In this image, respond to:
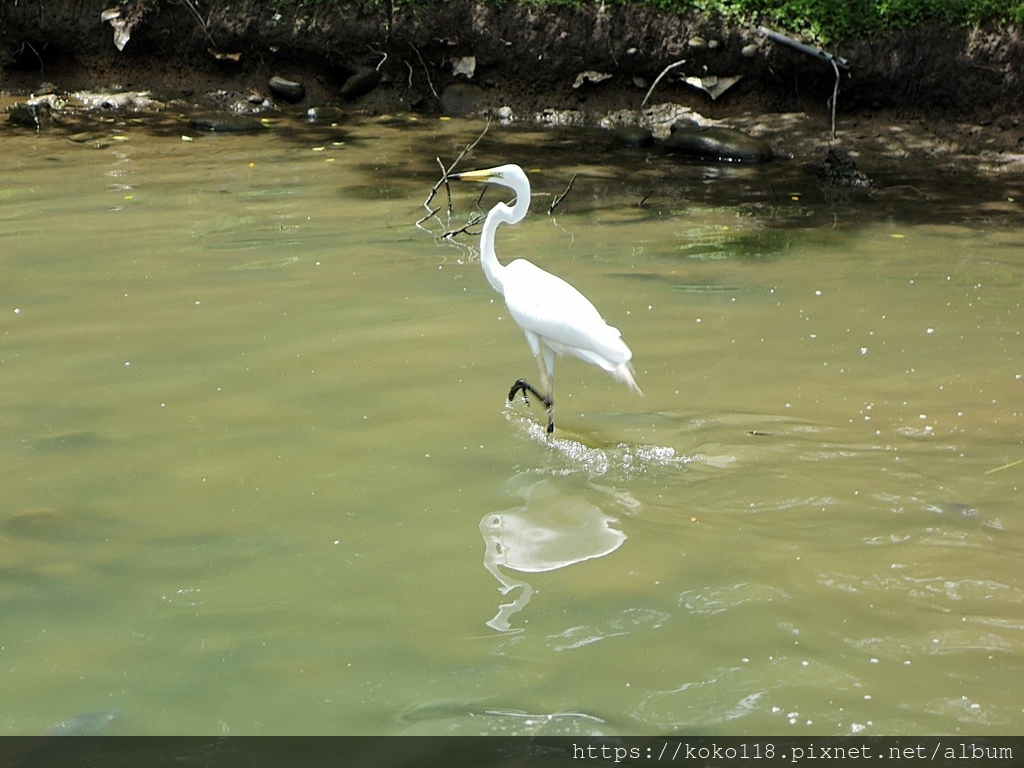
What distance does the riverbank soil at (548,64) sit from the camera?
38.2 ft

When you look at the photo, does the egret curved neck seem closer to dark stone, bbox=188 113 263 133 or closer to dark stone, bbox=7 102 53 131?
dark stone, bbox=188 113 263 133

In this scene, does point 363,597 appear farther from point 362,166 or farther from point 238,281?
point 362,166

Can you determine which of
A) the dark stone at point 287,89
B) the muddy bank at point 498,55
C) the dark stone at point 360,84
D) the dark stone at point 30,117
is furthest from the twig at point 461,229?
the dark stone at point 30,117

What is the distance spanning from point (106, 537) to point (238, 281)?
3.27 meters

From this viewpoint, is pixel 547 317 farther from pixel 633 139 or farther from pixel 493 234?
pixel 633 139

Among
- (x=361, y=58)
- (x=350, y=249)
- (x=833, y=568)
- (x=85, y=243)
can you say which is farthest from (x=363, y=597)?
(x=361, y=58)

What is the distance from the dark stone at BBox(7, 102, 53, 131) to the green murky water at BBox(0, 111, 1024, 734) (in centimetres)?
393

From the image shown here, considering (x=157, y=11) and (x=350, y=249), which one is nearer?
(x=350, y=249)

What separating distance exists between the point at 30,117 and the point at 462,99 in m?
4.78

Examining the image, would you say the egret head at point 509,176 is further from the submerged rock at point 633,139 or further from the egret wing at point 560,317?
the submerged rock at point 633,139

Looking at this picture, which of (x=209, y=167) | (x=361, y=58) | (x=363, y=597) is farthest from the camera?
(x=361, y=58)

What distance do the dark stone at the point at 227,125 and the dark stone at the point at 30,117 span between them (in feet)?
5.12

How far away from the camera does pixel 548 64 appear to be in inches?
515

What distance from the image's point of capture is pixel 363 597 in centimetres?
403
